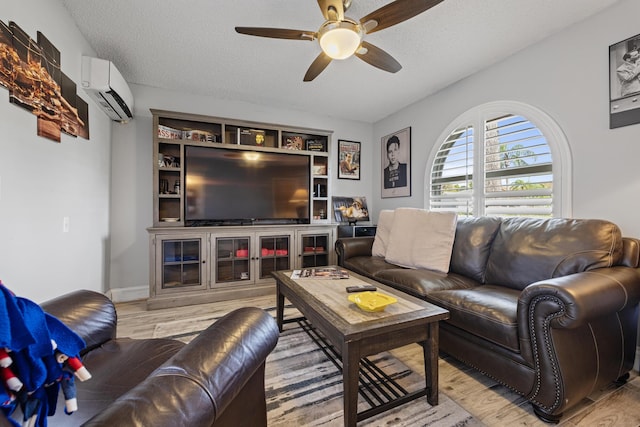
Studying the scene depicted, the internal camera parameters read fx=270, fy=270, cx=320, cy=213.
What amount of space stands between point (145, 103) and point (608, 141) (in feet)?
13.8

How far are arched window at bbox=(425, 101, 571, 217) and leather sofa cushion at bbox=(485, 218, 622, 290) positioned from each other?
A: 1.25 feet

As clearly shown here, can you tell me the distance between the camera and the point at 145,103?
10.0 ft

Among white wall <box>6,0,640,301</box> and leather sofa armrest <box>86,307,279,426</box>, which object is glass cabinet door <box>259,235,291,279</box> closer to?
white wall <box>6,0,640,301</box>

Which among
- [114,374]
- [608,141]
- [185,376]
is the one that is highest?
[608,141]

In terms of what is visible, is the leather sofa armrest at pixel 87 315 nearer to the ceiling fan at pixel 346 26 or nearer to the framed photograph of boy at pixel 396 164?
the ceiling fan at pixel 346 26

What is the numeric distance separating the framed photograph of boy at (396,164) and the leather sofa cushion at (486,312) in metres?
2.04

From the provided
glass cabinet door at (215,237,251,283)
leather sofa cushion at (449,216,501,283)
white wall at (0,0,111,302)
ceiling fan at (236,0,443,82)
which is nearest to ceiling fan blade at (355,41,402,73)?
ceiling fan at (236,0,443,82)

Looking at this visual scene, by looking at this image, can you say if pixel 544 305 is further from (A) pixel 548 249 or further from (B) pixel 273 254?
(B) pixel 273 254

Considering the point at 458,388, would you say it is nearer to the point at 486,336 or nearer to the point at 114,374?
Result: the point at 486,336

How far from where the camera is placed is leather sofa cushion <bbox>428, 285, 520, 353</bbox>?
1.39m

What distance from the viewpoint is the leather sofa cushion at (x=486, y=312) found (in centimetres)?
139

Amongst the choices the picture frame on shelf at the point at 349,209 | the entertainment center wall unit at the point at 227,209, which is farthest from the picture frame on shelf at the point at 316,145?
the picture frame on shelf at the point at 349,209

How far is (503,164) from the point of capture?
250 cm

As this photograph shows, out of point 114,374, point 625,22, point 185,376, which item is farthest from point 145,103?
point 625,22
